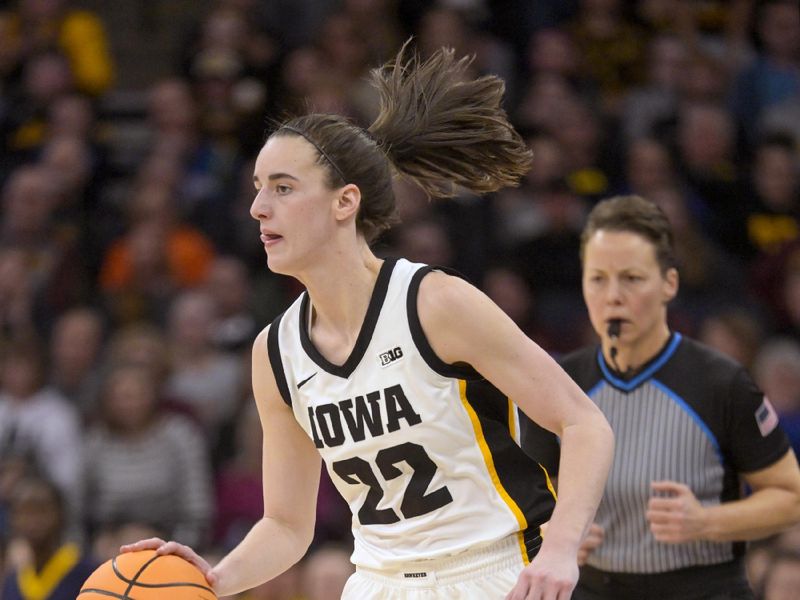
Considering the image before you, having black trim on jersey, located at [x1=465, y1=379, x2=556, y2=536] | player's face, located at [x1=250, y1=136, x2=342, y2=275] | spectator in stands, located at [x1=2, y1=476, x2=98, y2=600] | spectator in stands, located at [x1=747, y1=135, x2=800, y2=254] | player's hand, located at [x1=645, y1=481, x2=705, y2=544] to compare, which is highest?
spectator in stands, located at [x1=747, y1=135, x2=800, y2=254]

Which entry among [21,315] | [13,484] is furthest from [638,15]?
[13,484]

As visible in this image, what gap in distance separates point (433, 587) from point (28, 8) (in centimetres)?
702

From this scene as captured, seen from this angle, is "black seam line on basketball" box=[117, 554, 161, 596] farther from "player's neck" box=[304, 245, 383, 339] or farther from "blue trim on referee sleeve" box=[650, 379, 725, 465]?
"blue trim on referee sleeve" box=[650, 379, 725, 465]

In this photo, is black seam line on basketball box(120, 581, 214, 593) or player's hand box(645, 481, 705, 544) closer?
black seam line on basketball box(120, 581, 214, 593)

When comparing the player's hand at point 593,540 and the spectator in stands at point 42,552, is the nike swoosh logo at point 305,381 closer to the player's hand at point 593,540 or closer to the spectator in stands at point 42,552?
the player's hand at point 593,540

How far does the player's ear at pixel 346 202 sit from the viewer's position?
133 inches

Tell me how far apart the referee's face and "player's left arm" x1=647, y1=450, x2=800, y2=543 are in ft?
1.57

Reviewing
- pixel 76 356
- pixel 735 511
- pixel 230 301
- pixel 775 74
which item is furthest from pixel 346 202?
pixel 775 74

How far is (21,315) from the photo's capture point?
309 inches

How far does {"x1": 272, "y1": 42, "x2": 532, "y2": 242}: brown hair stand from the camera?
140 inches

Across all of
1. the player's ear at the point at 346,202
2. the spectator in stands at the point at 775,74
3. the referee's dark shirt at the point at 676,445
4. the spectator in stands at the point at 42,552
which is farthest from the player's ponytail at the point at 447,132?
the spectator in stands at the point at 775,74

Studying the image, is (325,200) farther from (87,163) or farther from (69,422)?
(87,163)

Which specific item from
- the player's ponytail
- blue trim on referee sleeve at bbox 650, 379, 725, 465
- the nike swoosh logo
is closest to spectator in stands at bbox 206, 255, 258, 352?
blue trim on referee sleeve at bbox 650, 379, 725, 465

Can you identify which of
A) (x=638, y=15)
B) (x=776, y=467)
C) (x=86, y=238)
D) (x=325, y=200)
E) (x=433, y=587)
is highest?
(x=638, y=15)
